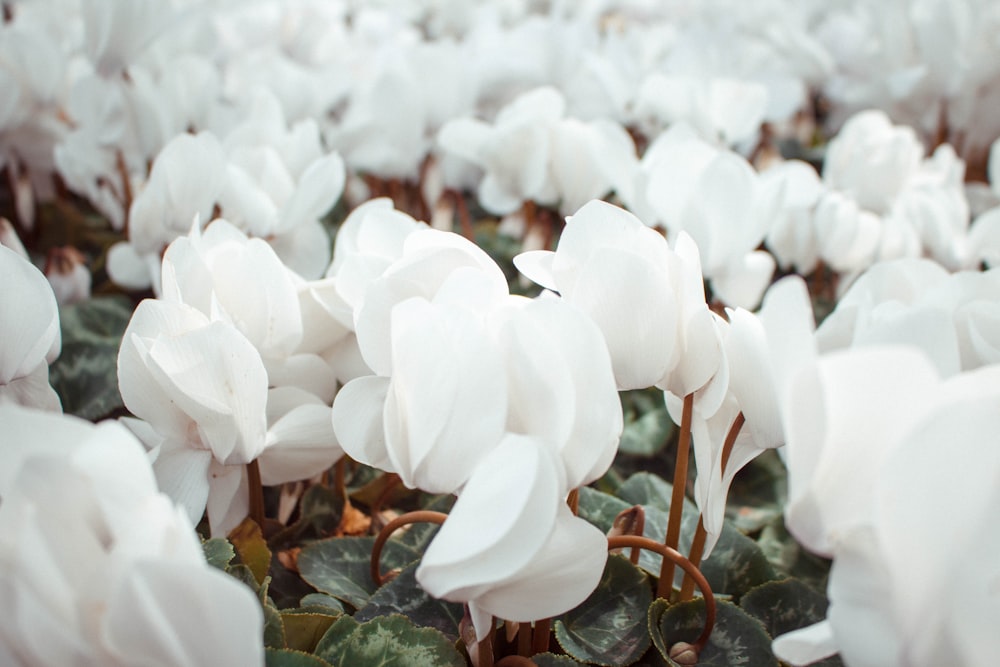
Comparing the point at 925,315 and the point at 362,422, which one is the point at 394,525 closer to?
the point at 362,422

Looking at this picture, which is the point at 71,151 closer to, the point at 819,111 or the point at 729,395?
the point at 729,395

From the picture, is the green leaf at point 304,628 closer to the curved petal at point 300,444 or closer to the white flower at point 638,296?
the curved petal at point 300,444

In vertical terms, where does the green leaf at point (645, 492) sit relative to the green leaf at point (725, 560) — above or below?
below

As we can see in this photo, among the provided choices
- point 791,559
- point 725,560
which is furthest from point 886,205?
point 725,560

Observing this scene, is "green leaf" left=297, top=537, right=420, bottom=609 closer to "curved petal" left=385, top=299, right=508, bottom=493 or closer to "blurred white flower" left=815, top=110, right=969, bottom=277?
"curved petal" left=385, top=299, right=508, bottom=493

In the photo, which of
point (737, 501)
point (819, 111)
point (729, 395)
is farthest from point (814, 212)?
point (819, 111)

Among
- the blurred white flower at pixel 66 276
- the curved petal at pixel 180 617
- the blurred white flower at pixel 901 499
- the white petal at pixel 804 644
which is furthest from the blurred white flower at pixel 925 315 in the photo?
the blurred white flower at pixel 66 276

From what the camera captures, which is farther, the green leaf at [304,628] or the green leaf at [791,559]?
the green leaf at [791,559]
